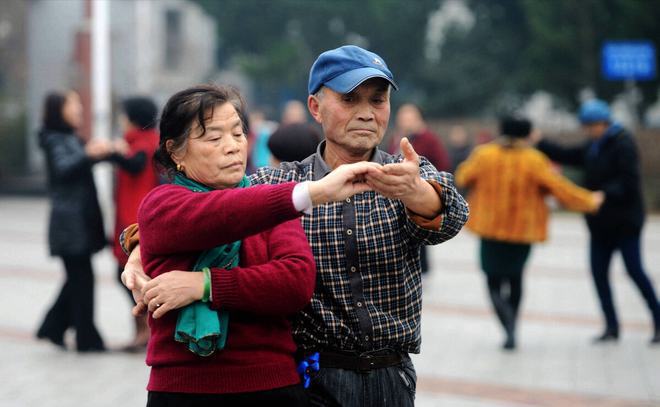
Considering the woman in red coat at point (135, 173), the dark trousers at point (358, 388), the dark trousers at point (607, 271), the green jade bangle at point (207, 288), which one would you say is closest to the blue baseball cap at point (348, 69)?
the green jade bangle at point (207, 288)

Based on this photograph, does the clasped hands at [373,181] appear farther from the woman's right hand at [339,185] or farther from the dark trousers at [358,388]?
the dark trousers at [358,388]

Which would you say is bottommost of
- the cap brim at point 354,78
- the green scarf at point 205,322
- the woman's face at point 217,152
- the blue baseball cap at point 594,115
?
the green scarf at point 205,322

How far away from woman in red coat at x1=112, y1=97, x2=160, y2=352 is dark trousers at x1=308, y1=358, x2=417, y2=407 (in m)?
4.44

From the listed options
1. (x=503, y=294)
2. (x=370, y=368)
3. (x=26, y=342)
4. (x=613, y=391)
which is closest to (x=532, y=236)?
(x=503, y=294)

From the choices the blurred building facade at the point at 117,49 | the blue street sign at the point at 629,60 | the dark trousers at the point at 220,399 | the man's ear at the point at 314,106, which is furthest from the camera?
the blurred building facade at the point at 117,49

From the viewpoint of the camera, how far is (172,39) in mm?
41312

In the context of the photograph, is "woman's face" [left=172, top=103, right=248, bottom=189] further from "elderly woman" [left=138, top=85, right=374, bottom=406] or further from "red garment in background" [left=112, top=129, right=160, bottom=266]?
"red garment in background" [left=112, top=129, right=160, bottom=266]

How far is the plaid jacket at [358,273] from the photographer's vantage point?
8.52 ft

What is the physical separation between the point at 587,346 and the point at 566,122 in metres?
32.2

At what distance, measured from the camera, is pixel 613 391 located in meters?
6.04

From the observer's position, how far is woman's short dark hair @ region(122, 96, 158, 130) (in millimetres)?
6945

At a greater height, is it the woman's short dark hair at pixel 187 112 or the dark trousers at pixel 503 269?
the woman's short dark hair at pixel 187 112

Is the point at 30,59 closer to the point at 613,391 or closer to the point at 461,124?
the point at 461,124

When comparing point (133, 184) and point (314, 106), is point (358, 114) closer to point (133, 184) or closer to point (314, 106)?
point (314, 106)
